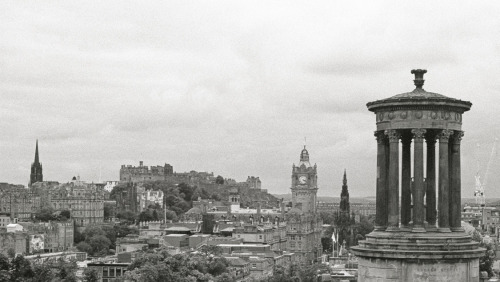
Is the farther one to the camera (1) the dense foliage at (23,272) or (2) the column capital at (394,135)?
(1) the dense foliage at (23,272)

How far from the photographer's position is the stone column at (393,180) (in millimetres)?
22719

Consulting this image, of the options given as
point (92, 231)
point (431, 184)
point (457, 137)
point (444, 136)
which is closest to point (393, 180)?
point (431, 184)

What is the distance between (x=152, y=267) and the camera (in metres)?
83.0

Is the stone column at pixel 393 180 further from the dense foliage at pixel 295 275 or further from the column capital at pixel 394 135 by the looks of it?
the dense foliage at pixel 295 275

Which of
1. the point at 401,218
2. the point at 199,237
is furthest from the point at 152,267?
the point at 199,237

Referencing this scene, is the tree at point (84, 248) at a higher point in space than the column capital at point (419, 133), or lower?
lower

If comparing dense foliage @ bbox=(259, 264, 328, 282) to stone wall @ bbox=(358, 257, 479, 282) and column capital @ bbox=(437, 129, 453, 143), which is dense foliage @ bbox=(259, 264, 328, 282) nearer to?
stone wall @ bbox=(358, 257, 479, 282)

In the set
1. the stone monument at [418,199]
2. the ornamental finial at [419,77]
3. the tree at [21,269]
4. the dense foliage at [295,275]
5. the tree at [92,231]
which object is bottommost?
the dense foliage at [295,275]

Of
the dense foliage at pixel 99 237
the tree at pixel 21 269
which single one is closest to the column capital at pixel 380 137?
the tree at pixel 21 269

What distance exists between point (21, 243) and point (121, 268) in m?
46.6

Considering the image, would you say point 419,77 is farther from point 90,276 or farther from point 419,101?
point 90,276

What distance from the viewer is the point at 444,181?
74.7 feet

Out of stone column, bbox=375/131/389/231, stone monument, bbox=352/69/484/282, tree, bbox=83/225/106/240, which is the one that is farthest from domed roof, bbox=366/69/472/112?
tree, bbox=83/225/106/240

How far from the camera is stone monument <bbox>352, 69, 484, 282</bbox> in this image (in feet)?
73.6
